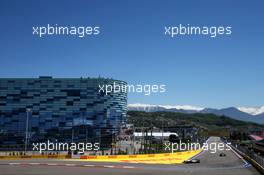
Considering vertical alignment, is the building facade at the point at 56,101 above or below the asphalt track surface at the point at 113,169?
above

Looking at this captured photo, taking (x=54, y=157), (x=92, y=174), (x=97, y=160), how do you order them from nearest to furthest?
(x=92, y=174), (x=97, y=160), (x=54, y=157)

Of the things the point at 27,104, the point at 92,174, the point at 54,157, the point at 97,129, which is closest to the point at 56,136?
the point at 97,129

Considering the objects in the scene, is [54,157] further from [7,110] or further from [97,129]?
[7,110]

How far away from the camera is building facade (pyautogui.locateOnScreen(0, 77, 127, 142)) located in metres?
186

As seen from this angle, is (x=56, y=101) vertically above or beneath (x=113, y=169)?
above

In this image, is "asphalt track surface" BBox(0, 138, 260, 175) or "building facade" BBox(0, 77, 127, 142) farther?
"building facade" BBox(0, 77, 127, 142)

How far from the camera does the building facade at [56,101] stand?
185625 millimetres

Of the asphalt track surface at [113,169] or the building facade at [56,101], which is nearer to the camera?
the asphalt track surface at [113,169]

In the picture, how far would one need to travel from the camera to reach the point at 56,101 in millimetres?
192125

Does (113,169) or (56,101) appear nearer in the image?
(113,169)

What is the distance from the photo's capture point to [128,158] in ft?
218

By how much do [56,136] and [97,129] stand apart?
1667cm

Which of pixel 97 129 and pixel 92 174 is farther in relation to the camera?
pixel 97 129

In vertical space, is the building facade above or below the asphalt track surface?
above
